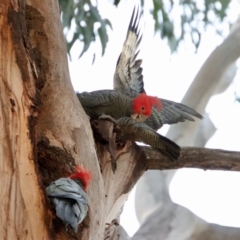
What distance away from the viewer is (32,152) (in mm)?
774

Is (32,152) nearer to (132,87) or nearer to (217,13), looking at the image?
(132,87)

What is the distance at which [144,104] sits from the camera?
118cm

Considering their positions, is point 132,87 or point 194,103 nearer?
point 132,87

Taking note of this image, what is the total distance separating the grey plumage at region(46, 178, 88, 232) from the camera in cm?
74

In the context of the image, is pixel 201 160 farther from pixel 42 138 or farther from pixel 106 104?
pixel 42 138

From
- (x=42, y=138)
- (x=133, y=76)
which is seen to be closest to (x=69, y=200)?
(x=42, y=138)

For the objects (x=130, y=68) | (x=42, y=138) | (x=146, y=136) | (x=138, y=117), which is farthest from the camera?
(x=130, y=68)

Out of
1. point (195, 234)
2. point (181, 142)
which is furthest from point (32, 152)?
point (181, 142)

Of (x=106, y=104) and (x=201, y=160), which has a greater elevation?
(x=106, y=104)

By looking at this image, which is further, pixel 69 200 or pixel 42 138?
pixel 42 138

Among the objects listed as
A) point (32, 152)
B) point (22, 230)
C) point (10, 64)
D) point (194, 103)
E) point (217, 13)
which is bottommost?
point (22, 230)

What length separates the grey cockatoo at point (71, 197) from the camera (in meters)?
0.74

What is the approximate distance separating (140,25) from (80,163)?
572 millimetres

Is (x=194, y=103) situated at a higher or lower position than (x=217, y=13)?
lower
